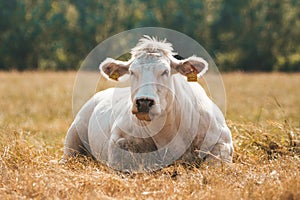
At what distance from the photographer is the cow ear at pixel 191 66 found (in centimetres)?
722

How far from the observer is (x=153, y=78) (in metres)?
6.80

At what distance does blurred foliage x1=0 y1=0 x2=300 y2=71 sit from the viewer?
40.1 metres

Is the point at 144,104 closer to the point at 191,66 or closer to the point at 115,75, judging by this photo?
the point at 191,66

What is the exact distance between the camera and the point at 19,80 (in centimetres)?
2238

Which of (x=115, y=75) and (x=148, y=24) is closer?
(x=115, y=75)

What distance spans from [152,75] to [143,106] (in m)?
0.40

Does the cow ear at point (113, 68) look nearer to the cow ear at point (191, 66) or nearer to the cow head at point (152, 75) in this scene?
the cow head at point (152, 75)

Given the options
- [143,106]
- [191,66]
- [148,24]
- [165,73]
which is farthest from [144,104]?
[148,24]

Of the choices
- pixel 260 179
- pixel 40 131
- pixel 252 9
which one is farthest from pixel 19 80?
pixel 252 9

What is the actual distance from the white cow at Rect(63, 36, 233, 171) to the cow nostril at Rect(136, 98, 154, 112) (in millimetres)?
76

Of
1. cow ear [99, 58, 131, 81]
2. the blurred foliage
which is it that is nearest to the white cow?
cow ear [99, 58, 131, 81]

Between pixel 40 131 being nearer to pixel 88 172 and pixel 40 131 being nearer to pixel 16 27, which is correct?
pixel 88 172

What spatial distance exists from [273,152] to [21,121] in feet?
21.5

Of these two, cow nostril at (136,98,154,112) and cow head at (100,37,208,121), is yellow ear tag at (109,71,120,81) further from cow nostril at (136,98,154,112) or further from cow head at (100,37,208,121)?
cow nostril at (136,98,154,112)
